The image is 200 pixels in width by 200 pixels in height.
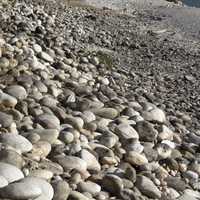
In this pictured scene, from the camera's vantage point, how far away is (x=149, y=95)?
A: 13062mm

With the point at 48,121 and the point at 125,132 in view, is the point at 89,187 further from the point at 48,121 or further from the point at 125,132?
the point at 125,132

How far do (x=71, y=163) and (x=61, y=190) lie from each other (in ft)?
2.66

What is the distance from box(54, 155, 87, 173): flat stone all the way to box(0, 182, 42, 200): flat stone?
1.21 m

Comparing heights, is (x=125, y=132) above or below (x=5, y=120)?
below

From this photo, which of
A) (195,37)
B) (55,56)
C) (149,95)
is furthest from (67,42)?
(195,37)

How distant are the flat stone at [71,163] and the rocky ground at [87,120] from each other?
0.5 inches

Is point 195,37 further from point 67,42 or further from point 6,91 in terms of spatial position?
point 6,91

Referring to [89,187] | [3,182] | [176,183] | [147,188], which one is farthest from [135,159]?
[3,182]

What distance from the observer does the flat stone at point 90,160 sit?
7.61m

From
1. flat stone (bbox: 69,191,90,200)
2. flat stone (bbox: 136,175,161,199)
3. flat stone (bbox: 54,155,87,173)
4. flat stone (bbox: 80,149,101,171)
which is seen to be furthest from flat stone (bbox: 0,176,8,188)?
flat stone (bbox: 136,175,161,199)

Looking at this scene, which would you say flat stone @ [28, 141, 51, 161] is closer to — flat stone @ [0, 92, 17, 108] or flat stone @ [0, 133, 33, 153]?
flat stone @ [0, 133, 33, 153]

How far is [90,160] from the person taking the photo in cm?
767

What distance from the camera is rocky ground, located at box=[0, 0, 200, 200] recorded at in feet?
23.0

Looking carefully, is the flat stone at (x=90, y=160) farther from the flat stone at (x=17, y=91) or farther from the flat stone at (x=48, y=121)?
the flat stone at (x=17, y=91)
